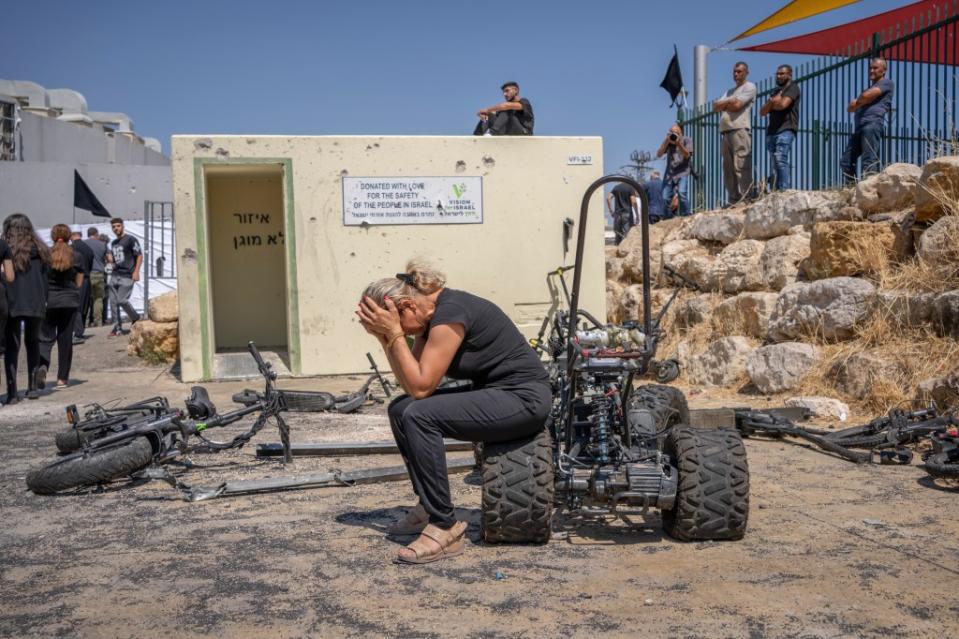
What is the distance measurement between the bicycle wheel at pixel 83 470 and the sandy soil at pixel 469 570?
96mm

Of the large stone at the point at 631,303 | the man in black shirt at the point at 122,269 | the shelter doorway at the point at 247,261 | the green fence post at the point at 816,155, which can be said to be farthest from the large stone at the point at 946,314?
the man in black shirt at the point at 122,269

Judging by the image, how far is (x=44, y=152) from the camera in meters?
25.9

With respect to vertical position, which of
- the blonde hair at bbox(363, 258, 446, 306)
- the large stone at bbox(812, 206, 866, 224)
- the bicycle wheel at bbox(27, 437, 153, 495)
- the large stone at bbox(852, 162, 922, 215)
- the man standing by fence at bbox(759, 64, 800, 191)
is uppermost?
the man standing by fence at bbox(759, 64, 800, 191)

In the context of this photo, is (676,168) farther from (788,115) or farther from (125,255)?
(125,255)

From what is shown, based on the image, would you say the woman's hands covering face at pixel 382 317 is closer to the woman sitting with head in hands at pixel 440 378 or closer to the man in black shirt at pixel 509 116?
the woman sitting with head in hands at pixel 440 378

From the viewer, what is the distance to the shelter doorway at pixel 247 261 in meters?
12.0

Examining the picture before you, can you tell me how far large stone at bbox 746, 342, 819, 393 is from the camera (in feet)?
27.3

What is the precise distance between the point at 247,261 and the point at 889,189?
798cm

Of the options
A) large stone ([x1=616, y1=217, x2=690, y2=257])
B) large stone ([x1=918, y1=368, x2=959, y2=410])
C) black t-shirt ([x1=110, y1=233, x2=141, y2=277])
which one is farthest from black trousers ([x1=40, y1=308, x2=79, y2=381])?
large stone ([x1=918, y1=368, x2=959, y2=410])

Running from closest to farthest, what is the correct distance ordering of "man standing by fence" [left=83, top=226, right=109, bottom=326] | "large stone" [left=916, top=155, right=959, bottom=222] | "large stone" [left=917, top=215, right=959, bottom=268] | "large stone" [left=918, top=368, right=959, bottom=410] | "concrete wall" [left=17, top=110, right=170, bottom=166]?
"large stone" [left=918, top=368, right=959, bottom=410], "large stone" [left=917, top=215, right=959, bottom=268], "large stone" [left=916, top=155, right=959, bottom=222], "man standing by fence" [left=83, top=226, right=109, bottom=326], "concrete wall" [left=17, top=110, right=170, bottom=166]

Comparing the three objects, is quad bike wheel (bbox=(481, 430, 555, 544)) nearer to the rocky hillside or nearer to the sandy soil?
the sandy soil

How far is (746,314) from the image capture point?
9.65 metres

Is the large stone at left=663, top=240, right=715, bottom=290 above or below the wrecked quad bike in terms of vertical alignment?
above

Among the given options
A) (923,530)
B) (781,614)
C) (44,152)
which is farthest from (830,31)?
(44,152)
